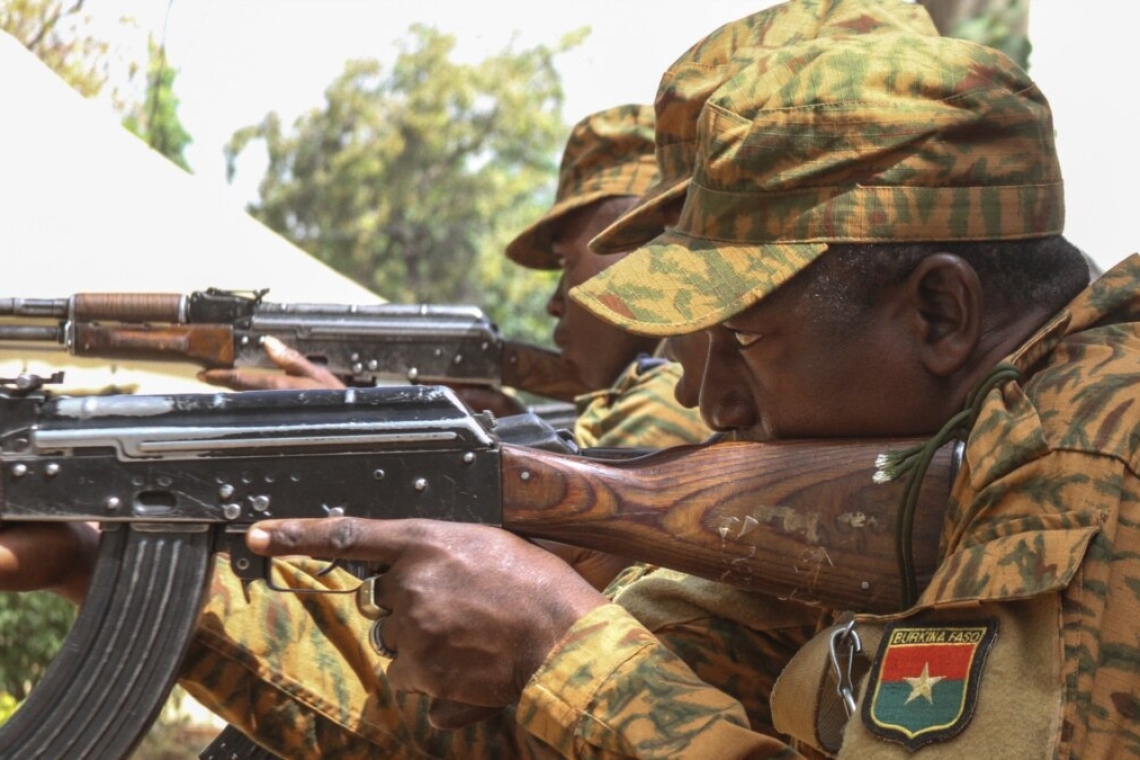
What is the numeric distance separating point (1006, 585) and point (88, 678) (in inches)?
57.6

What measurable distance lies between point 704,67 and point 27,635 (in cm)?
405

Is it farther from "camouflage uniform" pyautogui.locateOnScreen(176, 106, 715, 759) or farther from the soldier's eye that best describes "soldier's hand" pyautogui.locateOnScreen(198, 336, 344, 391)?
the soldier's eye

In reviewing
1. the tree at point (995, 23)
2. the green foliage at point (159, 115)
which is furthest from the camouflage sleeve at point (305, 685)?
the green foliage at point (159, 115)

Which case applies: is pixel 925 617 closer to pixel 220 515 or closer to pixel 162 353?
pixel 220 515

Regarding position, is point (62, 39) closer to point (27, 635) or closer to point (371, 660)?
point (27, 635)

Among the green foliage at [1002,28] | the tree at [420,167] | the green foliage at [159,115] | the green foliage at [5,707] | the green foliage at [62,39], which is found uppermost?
the green foliage at [1002,28]

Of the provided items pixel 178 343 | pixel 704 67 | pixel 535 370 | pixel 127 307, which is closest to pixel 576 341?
pixel 535 370

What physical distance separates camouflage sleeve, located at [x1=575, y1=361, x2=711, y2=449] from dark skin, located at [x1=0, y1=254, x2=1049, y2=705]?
Answer: 1.73 metres

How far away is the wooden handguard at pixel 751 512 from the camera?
2227mm

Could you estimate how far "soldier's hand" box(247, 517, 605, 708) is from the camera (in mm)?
2320

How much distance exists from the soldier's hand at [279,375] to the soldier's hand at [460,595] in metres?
2.54

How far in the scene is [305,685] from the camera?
291cm

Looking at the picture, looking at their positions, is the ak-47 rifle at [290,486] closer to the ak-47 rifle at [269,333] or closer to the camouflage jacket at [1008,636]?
the camouflage jacket at [1008,636]

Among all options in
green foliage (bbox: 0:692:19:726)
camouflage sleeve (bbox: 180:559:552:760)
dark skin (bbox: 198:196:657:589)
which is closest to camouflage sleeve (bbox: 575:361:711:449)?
dark skin (bbox: 198:196:657:589)
